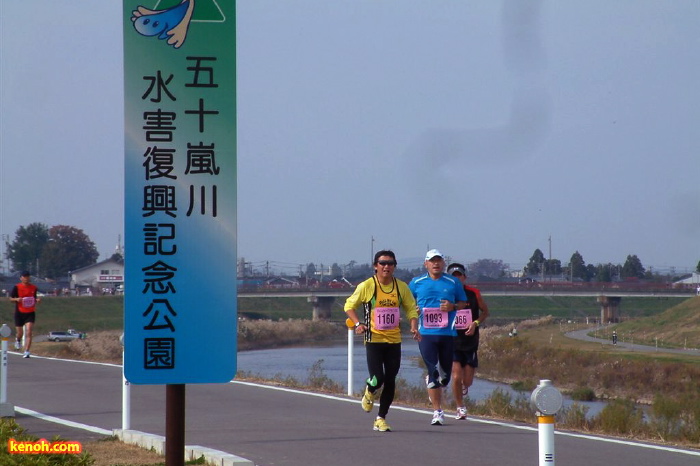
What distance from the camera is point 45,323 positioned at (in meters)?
74.9

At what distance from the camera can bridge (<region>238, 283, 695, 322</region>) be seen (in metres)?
76.2

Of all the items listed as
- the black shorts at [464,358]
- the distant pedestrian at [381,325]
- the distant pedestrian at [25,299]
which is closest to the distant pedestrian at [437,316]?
the distant pedestrian at [381,325]

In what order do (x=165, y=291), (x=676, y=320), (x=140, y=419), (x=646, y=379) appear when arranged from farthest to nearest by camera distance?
1. (x=676, y=320)
2. (x=646, y=379)
3. (x=140, y=419)
4. (x=165, y=291)

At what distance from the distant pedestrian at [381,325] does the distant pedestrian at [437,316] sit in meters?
0.58

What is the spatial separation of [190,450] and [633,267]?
135m

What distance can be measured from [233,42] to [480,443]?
633cm

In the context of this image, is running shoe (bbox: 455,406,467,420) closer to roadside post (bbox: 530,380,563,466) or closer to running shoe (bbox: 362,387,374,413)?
running shoe (bbox: 362,387,374,413)

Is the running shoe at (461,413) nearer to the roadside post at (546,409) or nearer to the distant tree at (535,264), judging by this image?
the roadside post at (546,409)

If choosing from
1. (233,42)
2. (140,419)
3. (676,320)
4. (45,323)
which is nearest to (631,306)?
(676,320)

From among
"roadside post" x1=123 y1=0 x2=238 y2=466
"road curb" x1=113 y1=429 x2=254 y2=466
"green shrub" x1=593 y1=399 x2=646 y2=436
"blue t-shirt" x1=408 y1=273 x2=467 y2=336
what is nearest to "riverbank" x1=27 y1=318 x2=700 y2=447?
"green shrub" x1=593 y1=399 x2=646 y2=436

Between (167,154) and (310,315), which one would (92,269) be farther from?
(167,154)

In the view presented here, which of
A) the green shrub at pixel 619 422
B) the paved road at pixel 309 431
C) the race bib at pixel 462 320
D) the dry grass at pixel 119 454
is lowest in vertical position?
the green shrub at pixel 619 422

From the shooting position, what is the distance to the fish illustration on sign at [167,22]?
442 centimetres

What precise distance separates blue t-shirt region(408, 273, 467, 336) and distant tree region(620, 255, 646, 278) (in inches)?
5054
